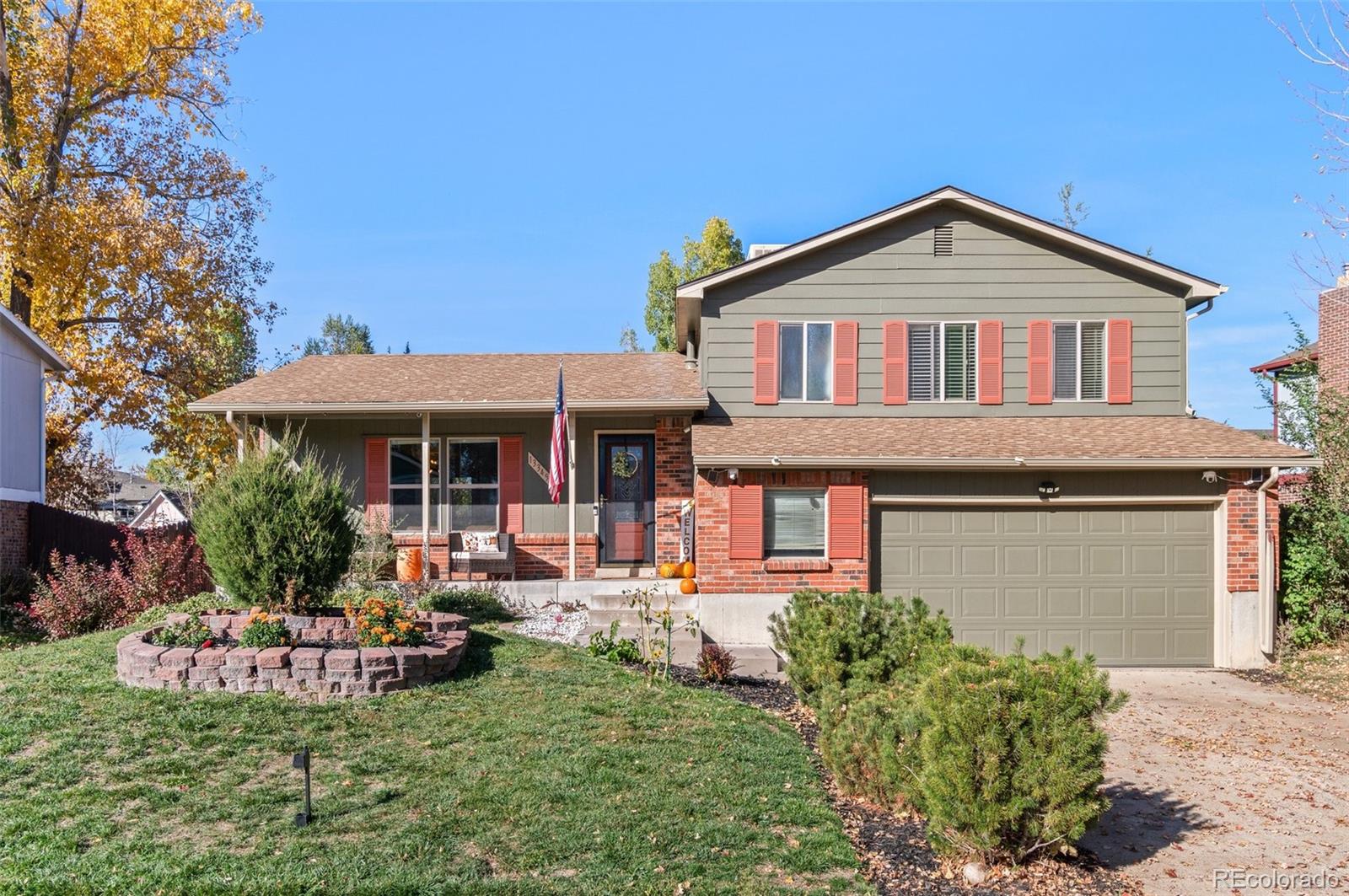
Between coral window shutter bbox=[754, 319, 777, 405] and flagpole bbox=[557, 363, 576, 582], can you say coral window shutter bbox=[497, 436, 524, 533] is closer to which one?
flagpole bbox=[557, 363, 576, 582]

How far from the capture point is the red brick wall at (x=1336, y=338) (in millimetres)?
19250

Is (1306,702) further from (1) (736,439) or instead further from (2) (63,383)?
(2) (63,383)

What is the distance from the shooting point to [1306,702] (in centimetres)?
1045

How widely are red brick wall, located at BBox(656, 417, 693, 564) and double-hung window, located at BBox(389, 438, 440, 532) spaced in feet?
11.8

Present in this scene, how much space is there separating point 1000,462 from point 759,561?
3261 mm

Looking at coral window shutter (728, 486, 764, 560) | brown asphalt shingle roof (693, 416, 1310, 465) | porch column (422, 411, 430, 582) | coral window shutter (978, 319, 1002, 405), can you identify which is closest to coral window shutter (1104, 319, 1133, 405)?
brown asphalt shingle roof (693, 416, 1310, 465)

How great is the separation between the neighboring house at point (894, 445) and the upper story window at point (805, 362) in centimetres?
4

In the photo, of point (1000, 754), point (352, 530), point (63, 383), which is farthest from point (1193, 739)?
point (63, 383)

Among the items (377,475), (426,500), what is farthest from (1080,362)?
(377,475)

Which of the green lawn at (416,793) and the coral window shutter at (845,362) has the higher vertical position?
the coral window shutter at (845,362)

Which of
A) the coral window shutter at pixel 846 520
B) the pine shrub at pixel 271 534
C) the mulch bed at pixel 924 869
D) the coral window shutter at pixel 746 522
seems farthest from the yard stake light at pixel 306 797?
the coral window shutter at pixel 846 520

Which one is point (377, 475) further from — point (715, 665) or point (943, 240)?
point (943, 240)

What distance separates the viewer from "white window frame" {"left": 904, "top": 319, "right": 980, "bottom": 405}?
44.6 feet
